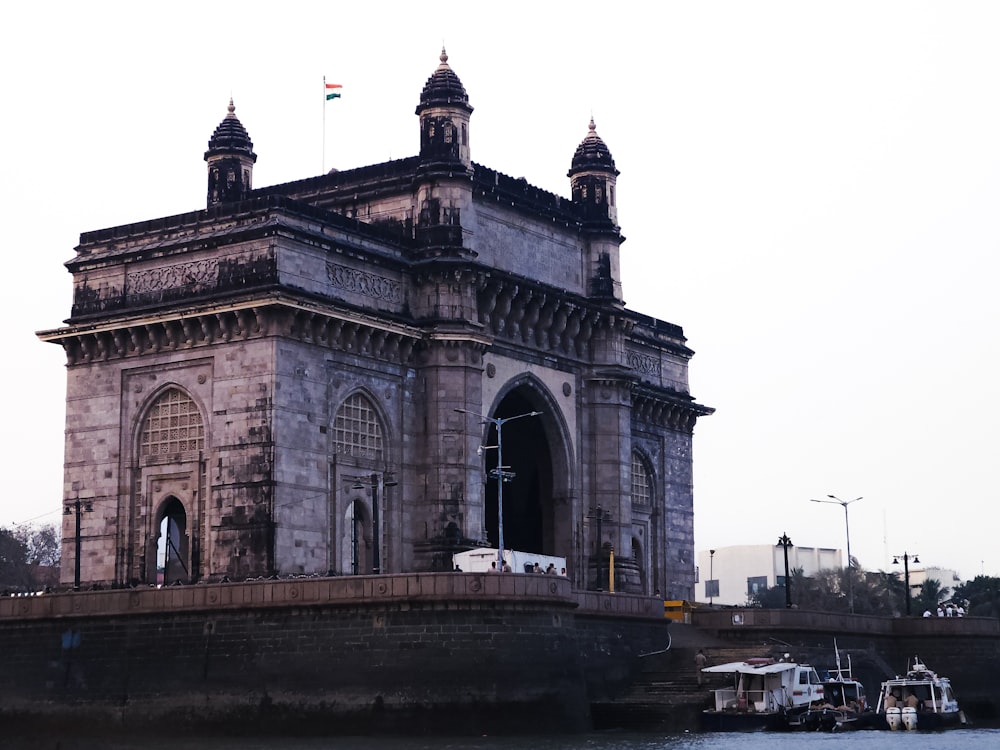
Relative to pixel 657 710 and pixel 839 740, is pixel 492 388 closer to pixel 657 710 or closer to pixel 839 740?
pixel 657 710

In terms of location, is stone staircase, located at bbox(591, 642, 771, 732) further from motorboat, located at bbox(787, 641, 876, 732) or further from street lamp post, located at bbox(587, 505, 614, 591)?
street lamp post, located at bbox(587, 505, 614, 591)

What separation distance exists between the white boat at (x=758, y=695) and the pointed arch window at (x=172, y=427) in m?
20.6

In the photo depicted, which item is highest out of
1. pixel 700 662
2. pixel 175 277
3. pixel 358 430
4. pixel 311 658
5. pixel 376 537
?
pixel 175 277

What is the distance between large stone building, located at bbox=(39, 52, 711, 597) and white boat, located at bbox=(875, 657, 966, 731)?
1322 centimetres

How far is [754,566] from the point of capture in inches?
6924

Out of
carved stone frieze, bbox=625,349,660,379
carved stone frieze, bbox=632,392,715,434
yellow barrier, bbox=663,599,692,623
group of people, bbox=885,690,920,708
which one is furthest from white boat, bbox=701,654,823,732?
carved stone frieze, bbox=625,349,660,379

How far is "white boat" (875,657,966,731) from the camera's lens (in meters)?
64.9

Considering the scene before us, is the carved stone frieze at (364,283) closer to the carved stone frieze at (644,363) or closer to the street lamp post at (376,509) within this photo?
the street lamp post at (376,509)

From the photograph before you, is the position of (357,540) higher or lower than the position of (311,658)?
higher

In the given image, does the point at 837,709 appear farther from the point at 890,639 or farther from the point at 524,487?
the point at 524,487

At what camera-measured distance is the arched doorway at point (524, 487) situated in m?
76.9

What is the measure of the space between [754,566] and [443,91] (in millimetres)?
111347

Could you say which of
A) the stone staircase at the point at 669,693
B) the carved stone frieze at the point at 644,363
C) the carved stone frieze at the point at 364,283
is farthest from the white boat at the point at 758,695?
the carved stone frieze at the point at 644,363

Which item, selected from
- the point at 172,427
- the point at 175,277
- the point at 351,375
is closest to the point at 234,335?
the point at 175,277
